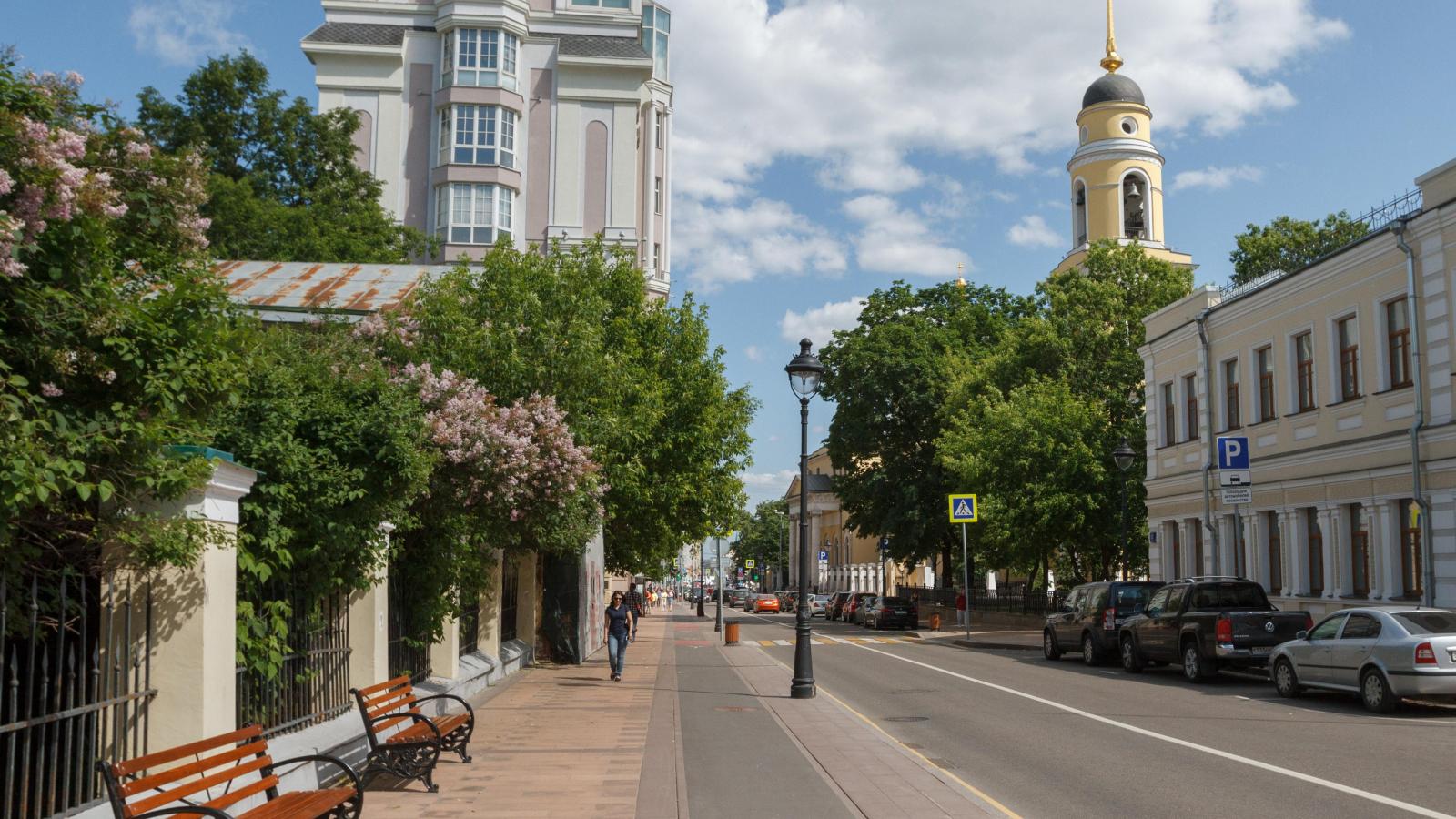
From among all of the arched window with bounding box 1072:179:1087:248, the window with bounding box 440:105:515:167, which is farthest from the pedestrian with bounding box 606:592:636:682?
the arched window with bounding box 1072:179:1087:248

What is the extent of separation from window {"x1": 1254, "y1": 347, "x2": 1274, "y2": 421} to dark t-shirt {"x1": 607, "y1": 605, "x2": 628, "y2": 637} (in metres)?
17.4

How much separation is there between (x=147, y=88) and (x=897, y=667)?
36.0m

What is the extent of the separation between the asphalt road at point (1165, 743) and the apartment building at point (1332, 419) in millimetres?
5736

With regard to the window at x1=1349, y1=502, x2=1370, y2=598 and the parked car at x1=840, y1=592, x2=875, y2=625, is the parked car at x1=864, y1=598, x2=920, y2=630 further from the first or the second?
the window at x1=1349, y1=502, x2=1370, y2=598

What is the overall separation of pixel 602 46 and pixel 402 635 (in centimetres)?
4179

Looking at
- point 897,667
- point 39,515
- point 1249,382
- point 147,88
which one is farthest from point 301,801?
point 147,88

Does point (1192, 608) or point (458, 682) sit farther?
point (1192, 608)

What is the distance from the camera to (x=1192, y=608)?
2227 cm

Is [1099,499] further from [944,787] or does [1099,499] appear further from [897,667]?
[944,787]

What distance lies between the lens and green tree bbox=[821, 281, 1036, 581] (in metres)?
56.5

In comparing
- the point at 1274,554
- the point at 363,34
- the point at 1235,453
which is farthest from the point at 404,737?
the point at 363,34

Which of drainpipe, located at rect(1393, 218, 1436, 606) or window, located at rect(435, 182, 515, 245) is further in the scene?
window, located at rect(435, 182, 515, 245)

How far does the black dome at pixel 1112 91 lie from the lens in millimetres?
59041

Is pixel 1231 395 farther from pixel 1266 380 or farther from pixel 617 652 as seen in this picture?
pixel 617 652
